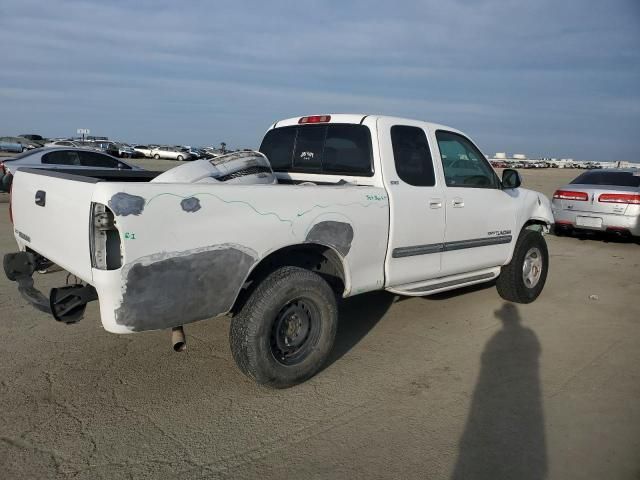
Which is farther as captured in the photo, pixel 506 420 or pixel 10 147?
A: pixel 10 147

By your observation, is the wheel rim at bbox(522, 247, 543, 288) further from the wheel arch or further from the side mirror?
the wheel arch

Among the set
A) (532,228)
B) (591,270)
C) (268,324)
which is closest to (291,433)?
(268,324)

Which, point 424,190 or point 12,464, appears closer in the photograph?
point 12,464

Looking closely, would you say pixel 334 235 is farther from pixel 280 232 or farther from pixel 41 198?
pixel 41 198

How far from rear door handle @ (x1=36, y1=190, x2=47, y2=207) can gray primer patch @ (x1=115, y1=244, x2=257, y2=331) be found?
1102 millimetres

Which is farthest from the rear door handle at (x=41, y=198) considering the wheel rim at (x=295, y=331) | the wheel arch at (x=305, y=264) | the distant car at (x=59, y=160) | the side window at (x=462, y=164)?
the distant car at (x=59, y=160)

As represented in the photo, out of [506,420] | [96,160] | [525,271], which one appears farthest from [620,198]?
[96,160]

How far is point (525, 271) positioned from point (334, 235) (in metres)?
3.30

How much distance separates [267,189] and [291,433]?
1.53 metres

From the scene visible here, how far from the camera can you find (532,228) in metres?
6.07

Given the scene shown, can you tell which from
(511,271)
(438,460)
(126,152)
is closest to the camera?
(438,460)

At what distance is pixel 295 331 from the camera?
370 centimetres

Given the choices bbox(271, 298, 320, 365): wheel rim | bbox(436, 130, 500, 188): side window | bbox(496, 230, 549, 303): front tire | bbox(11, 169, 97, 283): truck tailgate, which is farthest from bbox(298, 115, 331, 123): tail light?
→ bbox(496, 230, 549, 303): front tire

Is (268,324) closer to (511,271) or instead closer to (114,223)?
(114,223)
